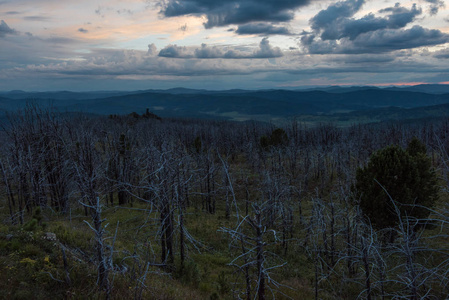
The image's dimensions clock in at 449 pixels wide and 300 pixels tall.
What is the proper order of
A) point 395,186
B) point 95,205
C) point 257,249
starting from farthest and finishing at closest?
point 395,186 → point 95,205 → point 257,249

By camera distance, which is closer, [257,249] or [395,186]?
[257,249]

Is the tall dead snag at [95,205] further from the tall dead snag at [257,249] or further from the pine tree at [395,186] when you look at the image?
the pine tree at [395,186]

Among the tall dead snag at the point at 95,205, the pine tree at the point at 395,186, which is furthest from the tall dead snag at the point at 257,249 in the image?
the pine tree at the point at 395,186

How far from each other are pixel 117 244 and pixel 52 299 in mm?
7183

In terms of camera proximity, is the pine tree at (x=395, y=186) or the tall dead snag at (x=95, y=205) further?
the pine tree at (x=395, y=186)

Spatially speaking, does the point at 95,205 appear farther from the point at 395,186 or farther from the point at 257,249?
the point at 395,186

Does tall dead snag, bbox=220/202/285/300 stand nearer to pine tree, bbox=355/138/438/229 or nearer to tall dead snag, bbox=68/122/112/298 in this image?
tall dead snag, bbox=68/122/112/298

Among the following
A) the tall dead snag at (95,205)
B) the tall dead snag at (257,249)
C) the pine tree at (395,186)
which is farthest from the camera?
the pine tree at (395,186)

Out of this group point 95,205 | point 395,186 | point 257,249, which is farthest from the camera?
point 395,186

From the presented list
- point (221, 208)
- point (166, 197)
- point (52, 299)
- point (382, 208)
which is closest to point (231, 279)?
point (166, 197)

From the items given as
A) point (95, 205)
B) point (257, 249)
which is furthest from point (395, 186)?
point (95, 205)

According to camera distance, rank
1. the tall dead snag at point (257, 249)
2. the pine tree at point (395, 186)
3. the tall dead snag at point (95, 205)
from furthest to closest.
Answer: the pine tree at point (395, 186) < the tall dead snag at point (95, 205) < the tall dead snag at point (257, 249)

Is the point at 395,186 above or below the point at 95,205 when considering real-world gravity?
below

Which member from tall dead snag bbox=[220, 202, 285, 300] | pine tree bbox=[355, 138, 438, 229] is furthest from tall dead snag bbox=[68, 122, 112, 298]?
pine tree bbox=[355, 138, 438, 229]
